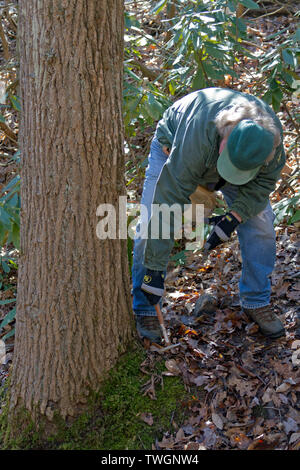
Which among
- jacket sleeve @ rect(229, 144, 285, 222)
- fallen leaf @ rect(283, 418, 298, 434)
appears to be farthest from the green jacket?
fallen leaf @ rect(283, 418, 298, 434)

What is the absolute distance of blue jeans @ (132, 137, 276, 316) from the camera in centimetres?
320

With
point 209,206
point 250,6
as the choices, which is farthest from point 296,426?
point 250,6

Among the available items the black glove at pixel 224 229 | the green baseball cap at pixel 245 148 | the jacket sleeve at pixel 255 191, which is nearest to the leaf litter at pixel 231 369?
the black glove at pixel 224 229

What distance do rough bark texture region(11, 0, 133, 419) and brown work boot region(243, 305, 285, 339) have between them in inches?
39.0

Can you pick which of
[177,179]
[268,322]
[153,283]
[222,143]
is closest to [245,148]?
[222,143]

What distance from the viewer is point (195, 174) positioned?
114 inches

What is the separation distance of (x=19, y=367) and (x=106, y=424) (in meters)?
0.62

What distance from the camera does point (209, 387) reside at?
9.89 ft

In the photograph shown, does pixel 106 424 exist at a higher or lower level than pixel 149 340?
lower

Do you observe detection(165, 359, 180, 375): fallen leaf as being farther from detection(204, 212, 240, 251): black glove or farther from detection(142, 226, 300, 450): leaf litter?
detection(204, 212, 240, 251): black glove

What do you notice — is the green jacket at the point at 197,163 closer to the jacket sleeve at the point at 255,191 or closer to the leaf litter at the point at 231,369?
the jacket sleeve at the point at 255,191

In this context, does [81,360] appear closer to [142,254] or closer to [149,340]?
[149,340]

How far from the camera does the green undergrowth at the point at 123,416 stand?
9.04 feet

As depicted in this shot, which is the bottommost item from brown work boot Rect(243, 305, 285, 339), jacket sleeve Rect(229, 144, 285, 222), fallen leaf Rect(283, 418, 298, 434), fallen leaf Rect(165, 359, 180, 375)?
fallen leaf Rect(283, 418, 298, 434)
